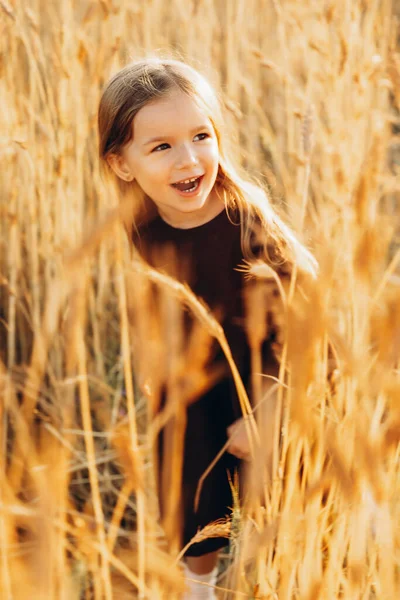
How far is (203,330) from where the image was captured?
468 millimetres

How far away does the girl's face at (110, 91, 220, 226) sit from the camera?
902 mm

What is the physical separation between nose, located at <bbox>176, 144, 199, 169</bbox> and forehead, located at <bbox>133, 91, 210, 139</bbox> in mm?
31

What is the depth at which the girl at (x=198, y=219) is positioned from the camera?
0.92m

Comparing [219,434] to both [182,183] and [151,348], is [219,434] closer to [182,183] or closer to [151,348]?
[182,183]

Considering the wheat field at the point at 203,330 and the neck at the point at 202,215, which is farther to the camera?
the neck at the point at 202,215

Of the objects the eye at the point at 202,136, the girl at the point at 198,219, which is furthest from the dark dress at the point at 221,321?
the eye at the point at 202,136

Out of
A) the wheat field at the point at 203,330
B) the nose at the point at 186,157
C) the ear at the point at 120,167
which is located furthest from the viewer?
the ear at the point at 120,167

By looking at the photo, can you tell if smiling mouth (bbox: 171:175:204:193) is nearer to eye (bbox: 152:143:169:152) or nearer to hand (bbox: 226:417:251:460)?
eye (bbox: 152:143:169:152)

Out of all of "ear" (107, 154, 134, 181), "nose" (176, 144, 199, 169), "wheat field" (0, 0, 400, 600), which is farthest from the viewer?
"ear" (107, 154, 134, 181)

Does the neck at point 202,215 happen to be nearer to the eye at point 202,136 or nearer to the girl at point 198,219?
the girl at point 198,219

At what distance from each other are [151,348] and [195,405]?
2.23ft

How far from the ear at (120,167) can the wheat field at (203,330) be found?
7 centimetres

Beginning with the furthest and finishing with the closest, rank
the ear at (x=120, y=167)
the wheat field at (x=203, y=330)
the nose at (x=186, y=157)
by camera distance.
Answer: the ear at (x=120, y=167) < the nose at (x=186, y=157) < the wheat field at (x=203, y=330)

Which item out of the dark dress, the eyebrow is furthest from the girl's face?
the dark dress
